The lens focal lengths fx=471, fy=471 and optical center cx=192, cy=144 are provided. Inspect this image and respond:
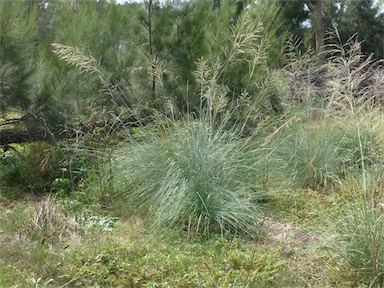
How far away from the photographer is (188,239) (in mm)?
3424

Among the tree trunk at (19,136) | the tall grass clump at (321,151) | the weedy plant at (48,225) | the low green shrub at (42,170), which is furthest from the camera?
the tree trunk at (19,136)

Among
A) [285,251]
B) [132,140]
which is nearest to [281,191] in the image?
[285,251]

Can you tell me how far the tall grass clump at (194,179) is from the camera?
3559 mm

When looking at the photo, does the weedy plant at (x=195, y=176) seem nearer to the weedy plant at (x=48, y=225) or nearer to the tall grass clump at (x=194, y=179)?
the tall grass clump at (x=194, y=179)

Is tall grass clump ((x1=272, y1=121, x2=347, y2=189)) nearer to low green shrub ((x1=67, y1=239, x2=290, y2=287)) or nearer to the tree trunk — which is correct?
low green shrub ((x1=67, y1=239, x2=290, y2=287))

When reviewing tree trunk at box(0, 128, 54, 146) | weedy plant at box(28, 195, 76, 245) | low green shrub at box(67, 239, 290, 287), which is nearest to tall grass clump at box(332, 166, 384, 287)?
low green shrub at box(67, 239, 290, 287)

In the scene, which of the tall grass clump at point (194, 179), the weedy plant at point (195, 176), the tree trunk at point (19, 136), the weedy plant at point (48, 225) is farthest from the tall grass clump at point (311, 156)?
the tree trunk at point (19, 136)

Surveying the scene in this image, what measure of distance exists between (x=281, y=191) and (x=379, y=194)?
157 cm

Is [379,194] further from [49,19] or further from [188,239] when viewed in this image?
[49,19]

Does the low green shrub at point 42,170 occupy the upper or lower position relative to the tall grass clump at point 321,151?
lower

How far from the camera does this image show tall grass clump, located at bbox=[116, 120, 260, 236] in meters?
3.56

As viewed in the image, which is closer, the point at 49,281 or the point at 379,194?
the point at 49,281

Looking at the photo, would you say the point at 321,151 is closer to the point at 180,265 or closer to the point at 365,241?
the point at 365,241

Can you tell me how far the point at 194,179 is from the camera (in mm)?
3623
